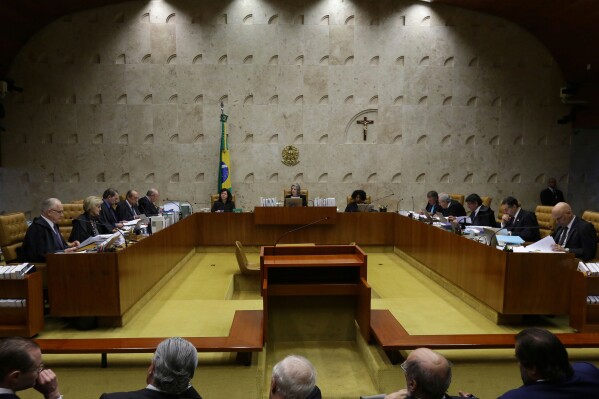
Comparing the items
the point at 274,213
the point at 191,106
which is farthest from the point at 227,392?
the point at 191,106

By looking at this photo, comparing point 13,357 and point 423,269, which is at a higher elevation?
point 13,357

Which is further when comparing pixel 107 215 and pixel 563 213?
pixel 107 215

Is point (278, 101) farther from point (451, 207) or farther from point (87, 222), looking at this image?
point (87, 222)

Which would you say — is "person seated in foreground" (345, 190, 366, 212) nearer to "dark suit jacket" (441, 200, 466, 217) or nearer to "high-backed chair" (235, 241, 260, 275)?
"dark suit jacket" (441, 200, 466, 217)

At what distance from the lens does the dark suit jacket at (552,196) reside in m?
9.99

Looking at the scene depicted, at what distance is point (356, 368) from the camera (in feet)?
11.9

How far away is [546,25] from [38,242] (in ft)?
33.4

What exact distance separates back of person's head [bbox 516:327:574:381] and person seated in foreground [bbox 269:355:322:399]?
871 millimetres

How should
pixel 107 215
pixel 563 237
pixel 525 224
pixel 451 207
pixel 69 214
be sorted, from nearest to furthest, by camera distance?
1. pixel 563 237
2. pixel 525 224
3. pixel 107 215
4. pixel 69 214
5. pixel 451 207

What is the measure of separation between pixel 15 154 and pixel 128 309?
7.58m

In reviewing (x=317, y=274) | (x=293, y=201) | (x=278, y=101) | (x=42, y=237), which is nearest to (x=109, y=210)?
(x=42, y=237)

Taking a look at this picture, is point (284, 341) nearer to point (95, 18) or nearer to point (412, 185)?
point (412, 185)

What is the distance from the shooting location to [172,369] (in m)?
1.73

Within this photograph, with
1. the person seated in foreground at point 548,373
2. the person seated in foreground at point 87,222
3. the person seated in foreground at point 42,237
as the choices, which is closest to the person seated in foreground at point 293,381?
the person seated in foreground at point 548,373
